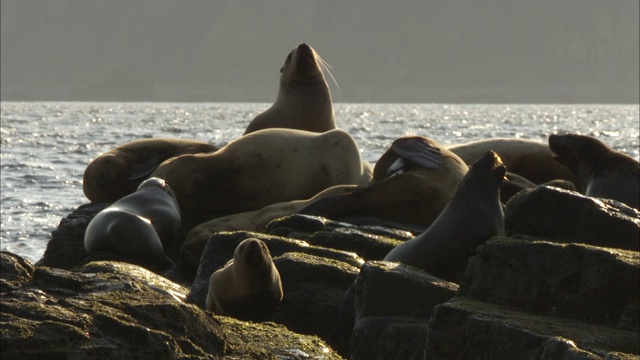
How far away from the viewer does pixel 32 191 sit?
57.5 feet

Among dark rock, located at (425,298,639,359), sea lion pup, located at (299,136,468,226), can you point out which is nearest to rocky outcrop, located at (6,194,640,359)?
dark rock, located at (425,298,639,359)

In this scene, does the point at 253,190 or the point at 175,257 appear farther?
the point at 253,190

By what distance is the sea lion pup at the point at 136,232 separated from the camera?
7.08m

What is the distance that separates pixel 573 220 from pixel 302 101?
5601 mm

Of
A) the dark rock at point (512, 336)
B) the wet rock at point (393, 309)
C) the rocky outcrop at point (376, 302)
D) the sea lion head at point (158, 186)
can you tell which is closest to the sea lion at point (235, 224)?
the sea lion head at point (158, 186)

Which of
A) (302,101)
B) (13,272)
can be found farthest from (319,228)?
(302,101)

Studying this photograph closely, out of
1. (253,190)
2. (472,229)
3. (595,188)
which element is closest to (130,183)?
(253,190)

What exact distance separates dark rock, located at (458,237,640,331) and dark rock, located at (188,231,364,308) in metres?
1.25

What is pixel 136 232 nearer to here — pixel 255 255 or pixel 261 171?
pixel 261 171

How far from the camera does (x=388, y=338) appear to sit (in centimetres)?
439

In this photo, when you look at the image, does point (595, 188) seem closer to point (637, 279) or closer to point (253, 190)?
point (253, 190)

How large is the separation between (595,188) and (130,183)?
381cm

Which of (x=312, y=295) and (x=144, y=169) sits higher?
(x=312, y=295)

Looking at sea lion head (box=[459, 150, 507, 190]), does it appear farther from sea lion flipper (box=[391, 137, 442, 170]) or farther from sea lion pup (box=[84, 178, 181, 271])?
sea lion pup (box=[84, 178, 181, 271])
